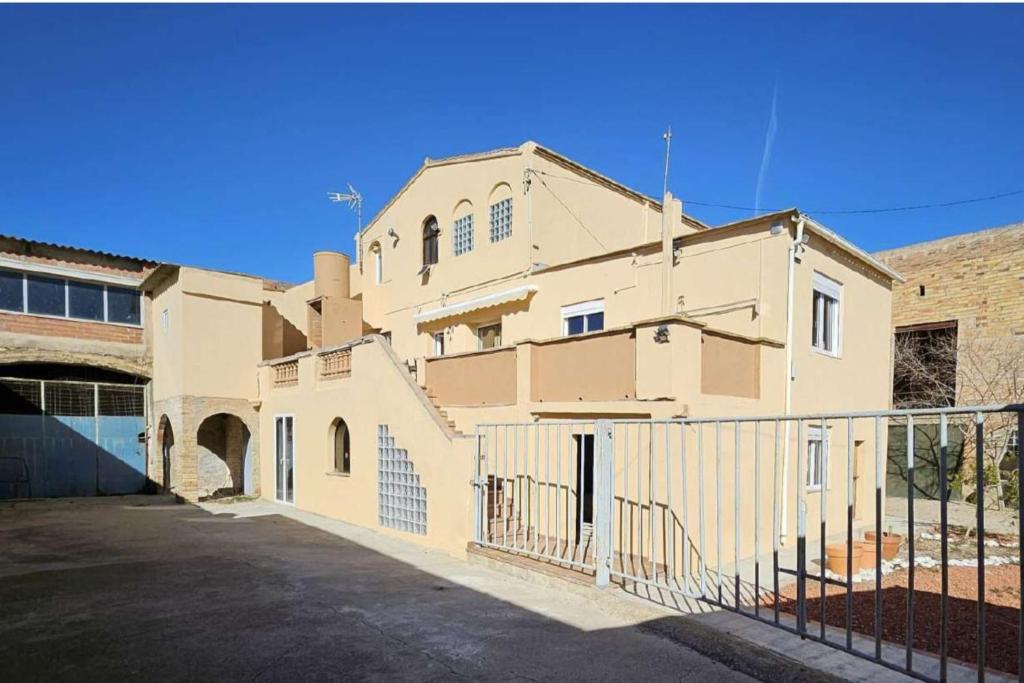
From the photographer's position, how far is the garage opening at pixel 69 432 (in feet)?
58.4

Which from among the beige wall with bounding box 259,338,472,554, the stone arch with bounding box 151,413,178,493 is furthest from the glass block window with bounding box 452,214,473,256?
the stone arch with bounding box 151,413,178,493

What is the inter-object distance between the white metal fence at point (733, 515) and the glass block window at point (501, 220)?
243 inches

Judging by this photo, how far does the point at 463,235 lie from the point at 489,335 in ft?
10.3

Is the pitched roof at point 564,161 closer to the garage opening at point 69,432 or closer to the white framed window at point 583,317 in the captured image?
the white framed window at point 583,317

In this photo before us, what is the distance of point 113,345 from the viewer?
19.4m

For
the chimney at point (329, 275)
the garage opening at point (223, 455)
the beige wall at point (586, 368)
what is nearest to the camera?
the beige wall at point (586, 368)

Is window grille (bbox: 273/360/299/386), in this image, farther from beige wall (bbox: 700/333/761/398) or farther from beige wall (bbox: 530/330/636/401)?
beige wall (bbox: 700/333/761/398)

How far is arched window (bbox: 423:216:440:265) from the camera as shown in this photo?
1850 cm

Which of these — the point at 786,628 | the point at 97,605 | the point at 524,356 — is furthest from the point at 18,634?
the point at 524,356

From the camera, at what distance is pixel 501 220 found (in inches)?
634

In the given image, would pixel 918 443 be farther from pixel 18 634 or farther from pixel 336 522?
pixel 18 634

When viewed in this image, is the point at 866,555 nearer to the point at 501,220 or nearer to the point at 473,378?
the point at 473,378

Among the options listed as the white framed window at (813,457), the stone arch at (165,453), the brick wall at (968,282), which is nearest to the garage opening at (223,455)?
the stone arch at (165,453)

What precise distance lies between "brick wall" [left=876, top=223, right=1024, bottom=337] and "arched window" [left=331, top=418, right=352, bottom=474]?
1623 centimetres
